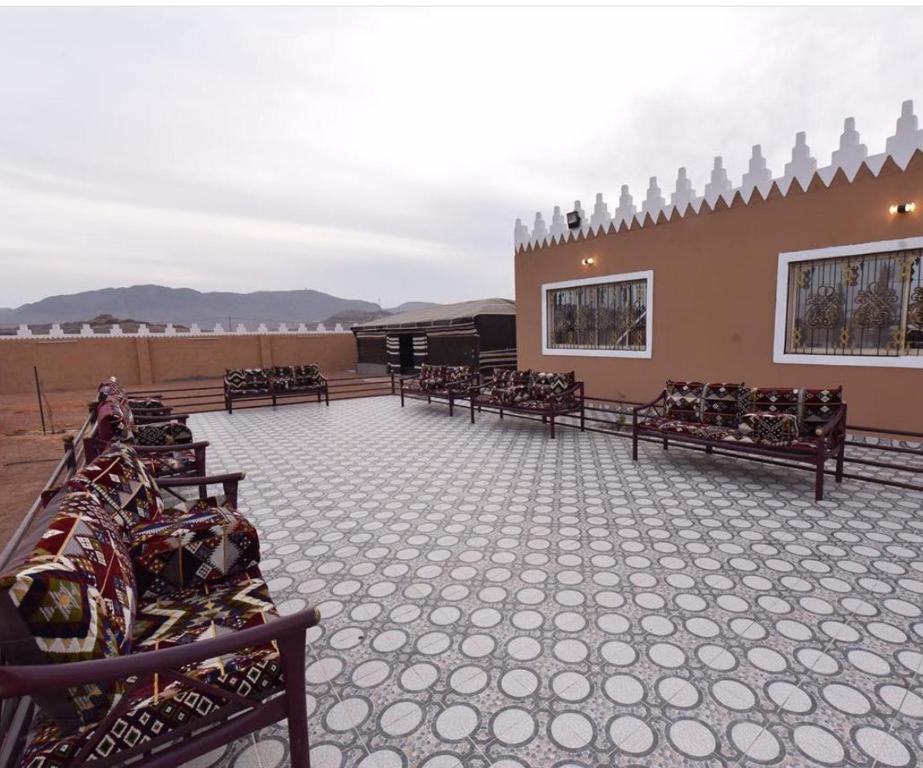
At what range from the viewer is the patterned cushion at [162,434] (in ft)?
15.9

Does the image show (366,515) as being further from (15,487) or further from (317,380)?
(317,380)

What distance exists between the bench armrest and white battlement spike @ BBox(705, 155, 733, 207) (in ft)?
27.9

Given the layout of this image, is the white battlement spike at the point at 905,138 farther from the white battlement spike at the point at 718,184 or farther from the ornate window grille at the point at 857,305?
the white battlement spike at the point at 718,184

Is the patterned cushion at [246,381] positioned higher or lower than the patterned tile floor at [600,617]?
higher

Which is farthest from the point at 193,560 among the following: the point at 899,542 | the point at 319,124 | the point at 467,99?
the point at 319,124

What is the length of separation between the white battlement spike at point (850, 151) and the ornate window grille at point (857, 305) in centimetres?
119

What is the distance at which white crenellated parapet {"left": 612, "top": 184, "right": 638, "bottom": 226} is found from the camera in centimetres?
855

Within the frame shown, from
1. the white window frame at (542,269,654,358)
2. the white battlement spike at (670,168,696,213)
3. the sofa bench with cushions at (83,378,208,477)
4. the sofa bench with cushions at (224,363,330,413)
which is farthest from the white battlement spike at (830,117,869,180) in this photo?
the sofa bench with cushions at (224,363,330,413)

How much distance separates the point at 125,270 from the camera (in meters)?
48.8

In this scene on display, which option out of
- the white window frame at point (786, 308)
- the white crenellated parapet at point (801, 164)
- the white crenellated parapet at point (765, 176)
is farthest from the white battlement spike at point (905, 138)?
the white window frame at point (786, 308)

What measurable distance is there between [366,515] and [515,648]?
6.98 ft

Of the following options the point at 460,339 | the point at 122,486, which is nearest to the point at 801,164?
the point at 122,486

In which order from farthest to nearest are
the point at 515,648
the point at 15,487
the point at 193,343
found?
the point at 193,343
the point at 15,487
the point at 515,648

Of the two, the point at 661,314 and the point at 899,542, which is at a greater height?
the point at 661,314
